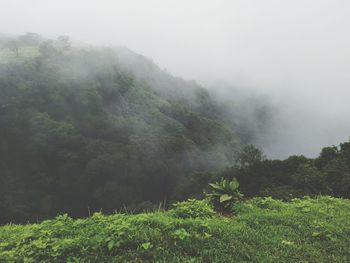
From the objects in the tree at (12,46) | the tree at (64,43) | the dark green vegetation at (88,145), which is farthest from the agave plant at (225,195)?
the tree at (64,43)

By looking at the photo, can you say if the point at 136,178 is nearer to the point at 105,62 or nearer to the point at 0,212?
the point at 0,212

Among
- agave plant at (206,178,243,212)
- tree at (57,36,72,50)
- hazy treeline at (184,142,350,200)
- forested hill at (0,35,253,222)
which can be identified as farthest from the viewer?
tree at (57,36,72,50)

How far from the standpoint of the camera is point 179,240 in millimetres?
7938

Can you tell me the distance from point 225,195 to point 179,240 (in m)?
4.09

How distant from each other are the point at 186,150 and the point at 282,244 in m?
115

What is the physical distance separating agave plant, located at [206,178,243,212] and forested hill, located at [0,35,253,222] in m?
70.5

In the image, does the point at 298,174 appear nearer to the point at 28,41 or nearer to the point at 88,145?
the point at 88,145

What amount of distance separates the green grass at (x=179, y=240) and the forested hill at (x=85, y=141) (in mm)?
73408

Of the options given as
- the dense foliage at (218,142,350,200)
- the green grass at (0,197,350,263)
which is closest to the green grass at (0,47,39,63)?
the dense foliage at (218,142,350,200)

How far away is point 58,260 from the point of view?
23.7 feet

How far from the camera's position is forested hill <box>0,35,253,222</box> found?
9831 centimetres

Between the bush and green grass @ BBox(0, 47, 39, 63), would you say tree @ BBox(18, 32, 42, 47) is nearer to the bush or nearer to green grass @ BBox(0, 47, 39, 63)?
green grass @ BBox(0, 47, 39, 63)

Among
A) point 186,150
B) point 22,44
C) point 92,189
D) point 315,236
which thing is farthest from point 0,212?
point 22,44

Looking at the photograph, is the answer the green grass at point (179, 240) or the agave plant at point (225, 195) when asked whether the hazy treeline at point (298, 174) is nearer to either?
the agave plant at point (225, 195)
